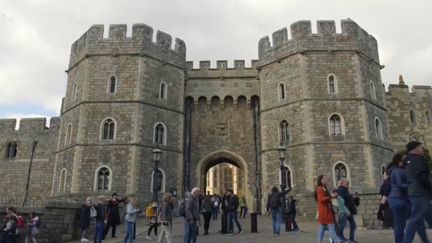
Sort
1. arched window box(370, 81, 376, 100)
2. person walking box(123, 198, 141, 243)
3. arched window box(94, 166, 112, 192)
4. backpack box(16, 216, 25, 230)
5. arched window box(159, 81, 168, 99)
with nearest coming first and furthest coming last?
person walking box(123, 198, 141, 243) < backpack box(16, 216, 25, 230) < arched window box(94, 166, 112, 192) < arched window box(370, 81, 376, 100) < arched window box(159, 81, 168, 99)

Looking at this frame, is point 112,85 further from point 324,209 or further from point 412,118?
point 412,118

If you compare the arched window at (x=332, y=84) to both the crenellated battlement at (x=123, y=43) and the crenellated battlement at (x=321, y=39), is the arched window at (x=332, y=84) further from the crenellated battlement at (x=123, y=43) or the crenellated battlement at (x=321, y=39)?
the crenellated battlement at (x=123, y=43)

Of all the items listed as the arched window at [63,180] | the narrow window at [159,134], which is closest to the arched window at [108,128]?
the narrow window at [159,134]

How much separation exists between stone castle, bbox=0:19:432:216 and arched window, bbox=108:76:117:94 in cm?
6

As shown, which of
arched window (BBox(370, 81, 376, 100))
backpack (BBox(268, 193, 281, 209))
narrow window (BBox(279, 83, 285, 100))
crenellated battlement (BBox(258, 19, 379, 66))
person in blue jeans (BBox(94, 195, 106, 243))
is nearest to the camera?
person in blue jeans (BBox(94, 195, 106, 243))

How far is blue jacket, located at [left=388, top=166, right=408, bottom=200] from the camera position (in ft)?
20.5

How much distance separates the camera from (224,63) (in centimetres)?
2577

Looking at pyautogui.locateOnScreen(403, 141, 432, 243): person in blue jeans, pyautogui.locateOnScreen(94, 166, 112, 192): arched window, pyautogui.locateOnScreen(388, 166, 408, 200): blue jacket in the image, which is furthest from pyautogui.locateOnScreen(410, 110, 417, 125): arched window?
pyautogui.locateOnScreen(403, 141, 432, 243): person in blue jeans

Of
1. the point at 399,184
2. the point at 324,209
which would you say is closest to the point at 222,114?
the point at 324,209

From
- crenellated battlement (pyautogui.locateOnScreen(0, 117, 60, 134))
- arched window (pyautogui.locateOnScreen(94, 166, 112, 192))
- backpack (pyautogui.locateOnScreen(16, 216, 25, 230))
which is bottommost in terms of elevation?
backpack (pyautogui.locateOnScreen(16, 216, 25, 230))

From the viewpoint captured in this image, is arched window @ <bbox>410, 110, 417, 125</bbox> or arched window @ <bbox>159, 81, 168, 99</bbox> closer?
arched window @ <bbox>159, 81, 168, 99</bbox>

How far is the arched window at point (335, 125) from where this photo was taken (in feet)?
68.8

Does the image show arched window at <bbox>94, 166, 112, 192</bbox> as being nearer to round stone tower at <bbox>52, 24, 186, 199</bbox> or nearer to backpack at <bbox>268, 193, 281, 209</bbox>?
round stone tower at <bbox>52, 24, 186, 199</bbox>

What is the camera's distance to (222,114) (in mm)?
25094
